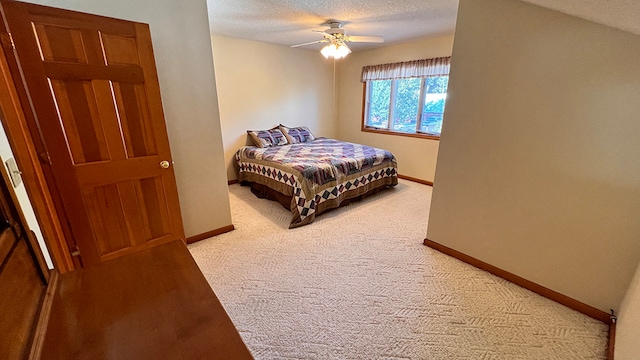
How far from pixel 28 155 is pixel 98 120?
43 cm

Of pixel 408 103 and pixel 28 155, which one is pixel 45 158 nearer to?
pixel 28 155

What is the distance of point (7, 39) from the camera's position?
A: 1.48 m

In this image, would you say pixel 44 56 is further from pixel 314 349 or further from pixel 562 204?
pixel 562 204

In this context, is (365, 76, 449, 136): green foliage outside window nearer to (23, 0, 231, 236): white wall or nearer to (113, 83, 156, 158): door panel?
(23, 0, 231, 236): white wall

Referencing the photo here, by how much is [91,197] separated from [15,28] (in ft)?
3.48

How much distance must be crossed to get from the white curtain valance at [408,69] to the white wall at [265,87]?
38.5 inches

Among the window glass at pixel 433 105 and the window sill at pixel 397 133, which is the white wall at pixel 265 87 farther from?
the window glass at pixel 433 105

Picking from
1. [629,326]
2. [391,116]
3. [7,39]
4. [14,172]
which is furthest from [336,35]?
[629,326]

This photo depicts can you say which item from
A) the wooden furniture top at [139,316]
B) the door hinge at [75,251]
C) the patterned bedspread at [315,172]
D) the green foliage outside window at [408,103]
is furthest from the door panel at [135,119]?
the green foliage outside window at [408,103]

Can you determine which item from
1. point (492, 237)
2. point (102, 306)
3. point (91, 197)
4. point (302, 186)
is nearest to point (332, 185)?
point (302, 186)

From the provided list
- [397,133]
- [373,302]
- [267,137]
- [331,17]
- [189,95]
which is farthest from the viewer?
[397,133]

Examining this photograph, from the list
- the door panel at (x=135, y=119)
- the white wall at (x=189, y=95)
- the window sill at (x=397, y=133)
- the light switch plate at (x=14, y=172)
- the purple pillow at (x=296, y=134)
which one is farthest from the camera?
the purple pillow at (x=296, y=134)

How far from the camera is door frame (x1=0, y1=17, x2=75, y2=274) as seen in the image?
1.50m

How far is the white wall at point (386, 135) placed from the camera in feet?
13.4
